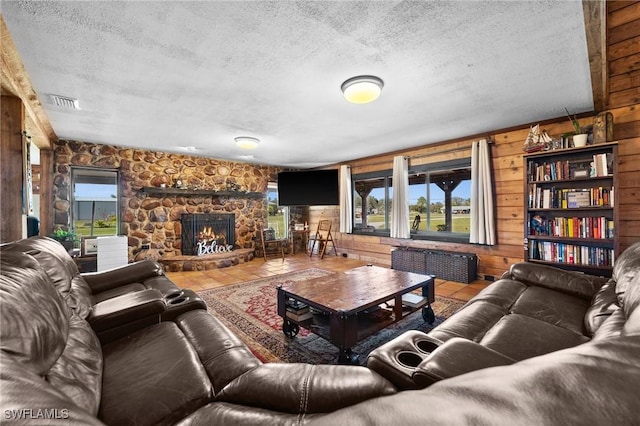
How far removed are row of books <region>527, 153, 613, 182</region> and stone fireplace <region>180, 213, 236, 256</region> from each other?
534cm

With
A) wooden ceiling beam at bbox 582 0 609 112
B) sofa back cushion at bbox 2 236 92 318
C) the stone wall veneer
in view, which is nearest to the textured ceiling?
wooden ceiling beam at bbox 582 0 609 112

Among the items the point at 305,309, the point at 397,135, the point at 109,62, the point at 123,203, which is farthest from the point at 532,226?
the point at 123,203

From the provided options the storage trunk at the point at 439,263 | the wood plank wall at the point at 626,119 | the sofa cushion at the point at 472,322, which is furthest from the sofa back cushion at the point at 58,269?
the wood plank wall at the point at 626,119

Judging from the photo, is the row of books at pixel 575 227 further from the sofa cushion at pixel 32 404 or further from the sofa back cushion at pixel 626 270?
the sofa cushion at pixel 32 404

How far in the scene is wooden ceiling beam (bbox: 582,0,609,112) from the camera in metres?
1.57

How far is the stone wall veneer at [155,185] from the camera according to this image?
14.0 feet

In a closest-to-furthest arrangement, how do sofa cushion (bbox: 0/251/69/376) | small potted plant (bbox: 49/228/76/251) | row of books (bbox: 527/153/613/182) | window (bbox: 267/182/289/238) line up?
sofa cushion (bbox: 0/251/69/376) < row of books (bbox: 527/153/613/182) < small potted plant (bbox: 49/228/76/251) < window (bbox: 267/182/289/238)

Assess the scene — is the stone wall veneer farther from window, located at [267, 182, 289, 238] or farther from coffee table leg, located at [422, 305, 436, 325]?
coffee table leg, located at [422, 305, 436, 325]

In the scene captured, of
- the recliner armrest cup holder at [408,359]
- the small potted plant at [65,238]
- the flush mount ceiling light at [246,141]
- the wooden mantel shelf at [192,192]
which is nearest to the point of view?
the recliner armrest cup holder at [408,359]

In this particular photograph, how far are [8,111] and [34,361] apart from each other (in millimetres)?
2914

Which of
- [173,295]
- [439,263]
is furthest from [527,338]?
[439,263]

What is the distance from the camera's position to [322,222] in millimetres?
6648

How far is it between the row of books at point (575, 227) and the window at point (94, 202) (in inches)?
254

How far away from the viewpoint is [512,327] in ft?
4.86
